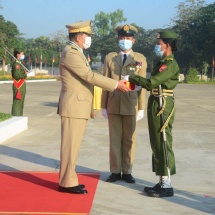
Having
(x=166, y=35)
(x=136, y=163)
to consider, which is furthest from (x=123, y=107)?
(x=136, y=163)

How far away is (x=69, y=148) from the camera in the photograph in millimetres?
4789

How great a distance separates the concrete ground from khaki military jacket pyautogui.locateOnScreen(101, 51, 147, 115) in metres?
0.82

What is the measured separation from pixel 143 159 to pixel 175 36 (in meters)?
2.39

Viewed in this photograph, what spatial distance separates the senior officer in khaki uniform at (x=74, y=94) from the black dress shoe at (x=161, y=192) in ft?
2.13

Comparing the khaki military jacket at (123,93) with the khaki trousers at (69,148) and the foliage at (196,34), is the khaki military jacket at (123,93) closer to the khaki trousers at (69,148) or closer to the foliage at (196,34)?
the khaki trousers at (69,148)

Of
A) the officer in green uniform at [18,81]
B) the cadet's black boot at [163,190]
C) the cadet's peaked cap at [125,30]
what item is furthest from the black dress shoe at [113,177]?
the officer in green uniform at [18,81]

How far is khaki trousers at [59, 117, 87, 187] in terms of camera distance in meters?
4.77

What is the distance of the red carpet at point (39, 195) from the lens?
13.8 feet

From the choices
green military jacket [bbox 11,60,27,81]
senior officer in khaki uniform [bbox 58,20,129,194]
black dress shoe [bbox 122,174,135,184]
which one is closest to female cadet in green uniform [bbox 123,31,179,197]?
senior officer in khaki uniform [bbox 58,20,129,194]

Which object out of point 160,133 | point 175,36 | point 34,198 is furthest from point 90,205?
point 175,36

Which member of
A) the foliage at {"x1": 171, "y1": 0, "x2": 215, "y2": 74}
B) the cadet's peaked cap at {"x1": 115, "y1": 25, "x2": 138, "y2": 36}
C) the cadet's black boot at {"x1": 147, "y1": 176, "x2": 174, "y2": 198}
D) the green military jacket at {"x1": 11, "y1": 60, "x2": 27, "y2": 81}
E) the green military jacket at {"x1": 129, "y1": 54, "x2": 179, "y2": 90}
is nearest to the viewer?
the green military jacket at {"x1": 129, "y1": 54, "x2": 179, "y2": 90}

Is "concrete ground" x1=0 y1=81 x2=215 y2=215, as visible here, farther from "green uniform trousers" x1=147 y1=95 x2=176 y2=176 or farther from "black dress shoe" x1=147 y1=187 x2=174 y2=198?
"green uniform trousers" x1=147 y1=95 x2=176 y2=176

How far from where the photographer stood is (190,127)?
10477 millimetres

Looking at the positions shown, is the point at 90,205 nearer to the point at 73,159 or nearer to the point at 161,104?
the point at 73,159
